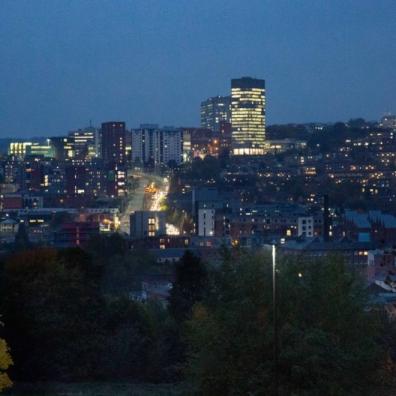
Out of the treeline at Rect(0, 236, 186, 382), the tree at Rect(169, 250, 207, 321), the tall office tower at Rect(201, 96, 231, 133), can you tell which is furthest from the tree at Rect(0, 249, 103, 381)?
the tall office tower at Rect(201, 96, 231, 133)

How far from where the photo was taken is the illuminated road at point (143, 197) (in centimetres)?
4454

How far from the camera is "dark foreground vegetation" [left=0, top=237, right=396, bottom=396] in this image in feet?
25.3

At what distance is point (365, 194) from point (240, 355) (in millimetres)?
38165

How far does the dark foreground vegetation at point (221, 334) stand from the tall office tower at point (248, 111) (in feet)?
225

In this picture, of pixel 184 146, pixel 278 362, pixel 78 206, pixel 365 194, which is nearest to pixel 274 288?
pixel 278 362

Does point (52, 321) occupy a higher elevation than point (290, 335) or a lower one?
lower

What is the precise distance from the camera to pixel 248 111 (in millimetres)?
87375

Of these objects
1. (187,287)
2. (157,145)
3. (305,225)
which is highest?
(157,145)

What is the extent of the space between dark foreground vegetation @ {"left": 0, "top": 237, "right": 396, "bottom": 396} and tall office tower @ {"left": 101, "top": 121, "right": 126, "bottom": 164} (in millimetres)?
66228

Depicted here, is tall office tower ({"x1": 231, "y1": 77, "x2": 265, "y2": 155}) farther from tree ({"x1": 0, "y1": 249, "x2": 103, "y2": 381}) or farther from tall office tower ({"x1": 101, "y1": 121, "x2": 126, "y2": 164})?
tree ({"x1": 0, "y1": 249, "x2": 103, "y2": 381})

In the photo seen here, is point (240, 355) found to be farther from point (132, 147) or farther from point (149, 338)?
point (132, 147)

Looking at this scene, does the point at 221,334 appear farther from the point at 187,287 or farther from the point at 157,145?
the point at 157,145

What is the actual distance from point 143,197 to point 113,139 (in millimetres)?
25426

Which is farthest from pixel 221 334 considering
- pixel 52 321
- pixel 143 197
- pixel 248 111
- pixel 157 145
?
pixel 248 111
